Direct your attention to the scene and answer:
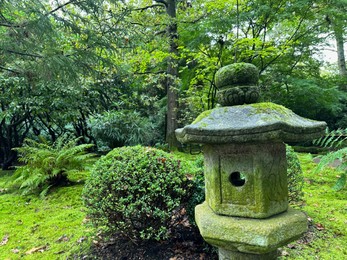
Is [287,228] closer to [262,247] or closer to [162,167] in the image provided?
[262,247]

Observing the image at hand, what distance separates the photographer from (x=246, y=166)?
1.65 metres

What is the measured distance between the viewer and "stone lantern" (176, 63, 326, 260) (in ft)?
4.81

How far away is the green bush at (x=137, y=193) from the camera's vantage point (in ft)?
6.97

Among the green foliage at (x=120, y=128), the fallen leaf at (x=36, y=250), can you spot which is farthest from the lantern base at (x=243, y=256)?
the green foliage at (x=120, y=128)

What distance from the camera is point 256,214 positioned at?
1.59m

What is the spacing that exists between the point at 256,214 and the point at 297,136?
571 millimetres

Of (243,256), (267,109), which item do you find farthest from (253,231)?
(267,109)

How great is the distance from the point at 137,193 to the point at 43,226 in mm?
1923

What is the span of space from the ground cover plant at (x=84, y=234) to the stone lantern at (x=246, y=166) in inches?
30.1

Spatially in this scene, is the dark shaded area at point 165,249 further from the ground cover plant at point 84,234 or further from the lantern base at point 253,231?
the lantern base at point 253,231

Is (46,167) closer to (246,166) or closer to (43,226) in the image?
(43,226)

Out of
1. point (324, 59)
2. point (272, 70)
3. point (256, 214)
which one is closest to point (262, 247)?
point (256, 214)

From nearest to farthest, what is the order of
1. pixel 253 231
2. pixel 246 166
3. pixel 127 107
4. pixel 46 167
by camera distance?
pixel 253 231 → pixel 246 166 → pixel 46 167 → pixel 127 107

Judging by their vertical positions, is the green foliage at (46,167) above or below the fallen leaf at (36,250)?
above
